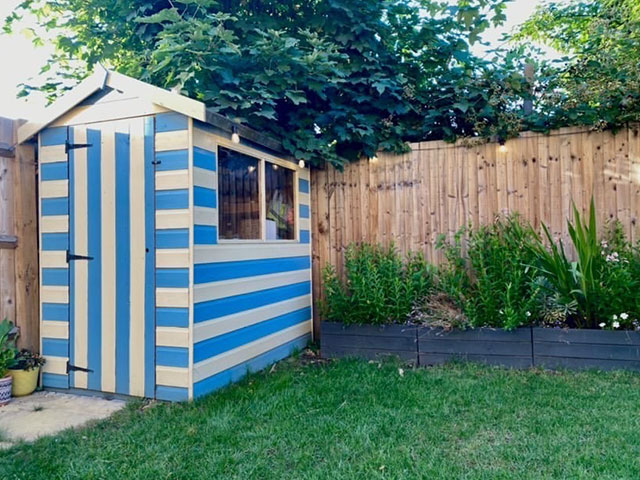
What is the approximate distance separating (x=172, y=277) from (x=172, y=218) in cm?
39

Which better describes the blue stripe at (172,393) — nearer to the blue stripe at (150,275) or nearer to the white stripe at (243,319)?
the blue stripe at (150,275)

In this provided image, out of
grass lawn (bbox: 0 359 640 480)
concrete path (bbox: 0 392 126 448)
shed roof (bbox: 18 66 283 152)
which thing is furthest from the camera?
shed roof (bbox: 18 66 283 152)

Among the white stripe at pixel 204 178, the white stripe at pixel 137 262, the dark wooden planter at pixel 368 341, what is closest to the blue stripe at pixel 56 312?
the white stripe at pixel 137 262

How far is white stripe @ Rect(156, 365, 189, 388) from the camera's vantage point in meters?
2.94

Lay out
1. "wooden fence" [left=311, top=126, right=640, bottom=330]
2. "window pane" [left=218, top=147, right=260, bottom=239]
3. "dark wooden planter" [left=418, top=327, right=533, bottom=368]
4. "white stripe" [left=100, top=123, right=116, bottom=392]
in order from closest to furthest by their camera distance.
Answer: "white stripe" [left=100, top=123, right=116, bottom=392] → "window pane" [left=218, top=147, right=260, bottom=239] → "dark wooden planter" [left=418, top=327, right=533, bottom=368] → "wooden fence" [left=311, top=126, right=640, bottom=330]

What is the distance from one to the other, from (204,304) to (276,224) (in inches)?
48.7

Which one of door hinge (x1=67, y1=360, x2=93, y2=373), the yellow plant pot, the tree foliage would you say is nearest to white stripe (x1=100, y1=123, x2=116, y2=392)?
door hinge (x1=67, y1=360, x2=93, y2=373)

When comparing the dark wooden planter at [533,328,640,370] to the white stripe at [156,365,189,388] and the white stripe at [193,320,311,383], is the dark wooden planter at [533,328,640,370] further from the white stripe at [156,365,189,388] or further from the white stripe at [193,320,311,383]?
the white stripe at [156,365,189,388]

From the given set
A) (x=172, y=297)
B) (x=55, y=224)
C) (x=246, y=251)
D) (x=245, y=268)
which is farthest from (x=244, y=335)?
(x=55, y=224)

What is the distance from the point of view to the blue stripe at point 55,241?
3338mm

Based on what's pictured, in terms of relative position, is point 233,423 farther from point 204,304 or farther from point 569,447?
point 569,447

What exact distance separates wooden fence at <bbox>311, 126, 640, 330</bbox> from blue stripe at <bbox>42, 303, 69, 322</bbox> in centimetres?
229

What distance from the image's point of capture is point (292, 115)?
4.36 metres

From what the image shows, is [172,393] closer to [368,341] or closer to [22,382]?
[22,382]
